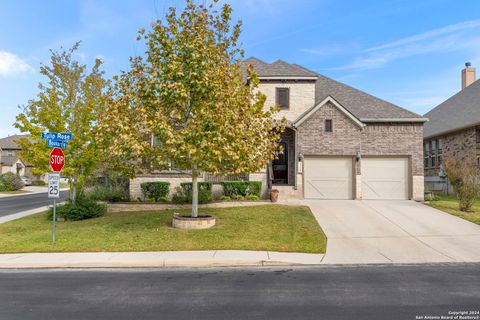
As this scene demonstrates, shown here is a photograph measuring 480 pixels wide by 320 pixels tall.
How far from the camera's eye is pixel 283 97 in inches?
787

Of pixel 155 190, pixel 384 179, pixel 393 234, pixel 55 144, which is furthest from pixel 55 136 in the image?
pixel 384 179

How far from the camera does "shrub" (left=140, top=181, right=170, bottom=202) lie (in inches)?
716

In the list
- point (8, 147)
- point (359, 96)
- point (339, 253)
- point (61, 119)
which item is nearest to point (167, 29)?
point (61, 119)

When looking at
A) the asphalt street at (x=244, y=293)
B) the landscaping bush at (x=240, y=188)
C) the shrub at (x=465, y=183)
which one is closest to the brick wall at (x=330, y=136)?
the landscaping bush at (x=240, y=188)

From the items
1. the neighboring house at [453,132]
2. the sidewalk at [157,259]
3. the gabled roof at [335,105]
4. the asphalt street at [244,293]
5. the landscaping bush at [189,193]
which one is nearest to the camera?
the asphalt street at [244,293]

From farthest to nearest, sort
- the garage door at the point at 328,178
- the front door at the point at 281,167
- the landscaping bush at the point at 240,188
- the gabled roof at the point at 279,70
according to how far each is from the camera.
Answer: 1. the front door at the point at 281,167
2. the gabled roof at the point at 279,70
3. the garage door at the point at 328,178
4. the landscaping bush at the point at 240,188

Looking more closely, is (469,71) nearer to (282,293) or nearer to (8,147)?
(282,293)

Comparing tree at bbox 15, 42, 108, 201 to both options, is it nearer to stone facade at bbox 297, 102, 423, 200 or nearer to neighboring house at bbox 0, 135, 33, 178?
stone facade at bbox 297, 102, 423, 200

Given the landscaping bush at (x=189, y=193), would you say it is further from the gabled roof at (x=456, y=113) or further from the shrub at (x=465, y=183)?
the gabled roof at (x=456, y=113)

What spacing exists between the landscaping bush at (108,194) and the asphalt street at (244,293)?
32.0 ft

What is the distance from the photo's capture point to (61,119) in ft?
49.5

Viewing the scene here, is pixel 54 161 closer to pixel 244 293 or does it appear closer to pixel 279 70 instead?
pixel 244 293

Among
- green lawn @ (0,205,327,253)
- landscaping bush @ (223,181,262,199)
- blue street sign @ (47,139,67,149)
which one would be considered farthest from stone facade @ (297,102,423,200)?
blue street sign @ (47,139,67,149)

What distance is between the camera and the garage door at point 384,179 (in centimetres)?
1903
